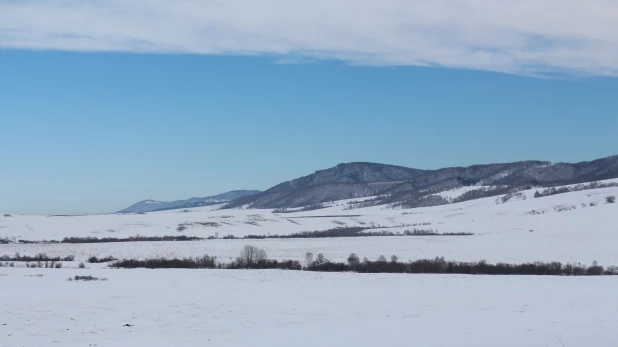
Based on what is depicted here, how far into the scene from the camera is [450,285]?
34438mm

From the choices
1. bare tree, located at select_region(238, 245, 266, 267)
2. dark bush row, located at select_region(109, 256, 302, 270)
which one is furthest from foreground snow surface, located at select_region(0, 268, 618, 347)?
bare tree, located at select_region(238, 245, 266, 267)

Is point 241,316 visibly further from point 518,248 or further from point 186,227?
point 186,227

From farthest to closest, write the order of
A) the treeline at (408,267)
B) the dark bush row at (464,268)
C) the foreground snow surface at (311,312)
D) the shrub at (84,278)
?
the treeline at (408,267) → the dark bush row at (464,268) → the shrub at (84,278) → the foreground snow surface at (311,312)

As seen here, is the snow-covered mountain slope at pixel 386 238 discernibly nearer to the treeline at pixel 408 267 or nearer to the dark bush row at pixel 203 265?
the treeline at pixel 408 267

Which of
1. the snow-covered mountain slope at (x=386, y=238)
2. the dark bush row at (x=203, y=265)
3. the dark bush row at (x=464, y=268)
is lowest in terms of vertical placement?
the dark bush row at (x=464, y=268)

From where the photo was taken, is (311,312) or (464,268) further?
(464,268)

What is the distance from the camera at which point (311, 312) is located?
975 inches

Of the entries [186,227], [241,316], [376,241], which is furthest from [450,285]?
[186,227]

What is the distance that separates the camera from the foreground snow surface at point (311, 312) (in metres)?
19.2

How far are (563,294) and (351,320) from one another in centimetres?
1203

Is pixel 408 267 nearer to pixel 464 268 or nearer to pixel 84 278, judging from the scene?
pixel 464 268

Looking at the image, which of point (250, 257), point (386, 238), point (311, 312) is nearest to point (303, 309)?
point (311, 312)

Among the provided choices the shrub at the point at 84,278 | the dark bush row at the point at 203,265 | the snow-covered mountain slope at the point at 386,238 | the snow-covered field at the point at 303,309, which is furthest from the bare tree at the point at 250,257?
the shrub at the point at 84,278

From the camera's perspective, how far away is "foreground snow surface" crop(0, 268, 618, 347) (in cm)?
1919
